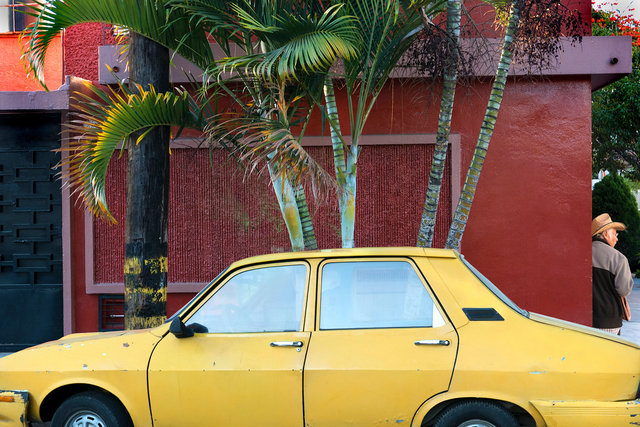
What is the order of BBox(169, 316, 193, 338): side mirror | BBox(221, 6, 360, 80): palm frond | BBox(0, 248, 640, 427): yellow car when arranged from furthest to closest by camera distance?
BBox(221, 6, 360, 80): palm frond, BBox(169, 316, 193, 338): side mirror, BBox(0, 248, 640, 427): yellow car

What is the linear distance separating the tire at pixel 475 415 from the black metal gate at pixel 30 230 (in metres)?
6.93

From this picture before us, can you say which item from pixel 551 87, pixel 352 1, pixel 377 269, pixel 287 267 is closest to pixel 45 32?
pixel 352 1

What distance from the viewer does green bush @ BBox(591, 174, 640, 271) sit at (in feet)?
64.1

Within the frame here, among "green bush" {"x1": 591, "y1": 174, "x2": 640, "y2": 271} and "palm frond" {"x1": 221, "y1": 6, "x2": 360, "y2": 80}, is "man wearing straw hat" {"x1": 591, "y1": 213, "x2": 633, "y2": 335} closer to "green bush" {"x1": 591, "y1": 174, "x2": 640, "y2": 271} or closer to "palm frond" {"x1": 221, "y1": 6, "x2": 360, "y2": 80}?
"palm frond" {"x1": 221, "y1": 6, "x2": 360, "y2": 80}

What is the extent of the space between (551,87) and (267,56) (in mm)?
4666

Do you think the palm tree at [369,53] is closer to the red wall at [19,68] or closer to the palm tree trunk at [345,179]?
the palm tree trunk at [345,179]

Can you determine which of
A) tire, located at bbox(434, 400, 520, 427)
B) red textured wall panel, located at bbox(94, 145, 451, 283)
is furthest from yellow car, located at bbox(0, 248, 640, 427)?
red textured wall panel, located at bbox(94, 145, 451, 283)

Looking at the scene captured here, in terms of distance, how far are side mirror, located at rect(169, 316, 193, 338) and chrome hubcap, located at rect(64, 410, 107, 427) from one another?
2.68 feet

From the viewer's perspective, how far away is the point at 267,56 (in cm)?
576

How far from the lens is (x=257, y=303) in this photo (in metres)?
4.50

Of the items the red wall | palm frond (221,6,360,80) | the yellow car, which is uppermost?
the red wall

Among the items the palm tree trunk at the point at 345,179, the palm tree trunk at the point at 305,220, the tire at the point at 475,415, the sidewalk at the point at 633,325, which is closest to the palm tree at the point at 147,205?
the palm tree trunk at the point at 305,220

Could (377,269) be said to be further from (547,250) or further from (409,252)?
(547,250)

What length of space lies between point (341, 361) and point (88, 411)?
5.91 feet
